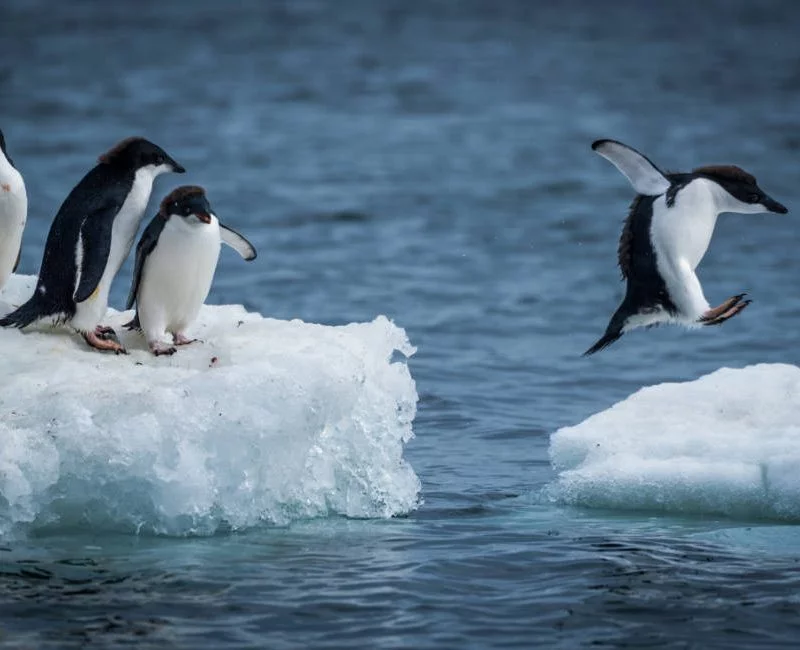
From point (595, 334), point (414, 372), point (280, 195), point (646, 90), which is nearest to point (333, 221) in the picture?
point (280, 195)

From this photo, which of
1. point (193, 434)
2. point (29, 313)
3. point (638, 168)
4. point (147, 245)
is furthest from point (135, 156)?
point (638, 168)

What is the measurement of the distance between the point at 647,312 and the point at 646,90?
29.4 metres

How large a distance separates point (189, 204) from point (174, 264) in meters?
0.24

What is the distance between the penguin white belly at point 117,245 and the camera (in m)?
7.09

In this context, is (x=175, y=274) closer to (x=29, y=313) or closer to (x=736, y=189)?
(x=29, y=313)

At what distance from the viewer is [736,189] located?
766 centimetres

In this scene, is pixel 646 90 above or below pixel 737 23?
below

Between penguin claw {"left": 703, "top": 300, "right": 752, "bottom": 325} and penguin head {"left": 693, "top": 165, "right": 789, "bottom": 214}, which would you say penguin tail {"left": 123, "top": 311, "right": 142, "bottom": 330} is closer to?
penguin claw {"left": 703, "top": 300, "right": 752, "bottom": 325}

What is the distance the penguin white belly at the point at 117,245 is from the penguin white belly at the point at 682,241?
2.12m

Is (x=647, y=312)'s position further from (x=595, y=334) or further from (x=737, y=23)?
(x=737, y=23)

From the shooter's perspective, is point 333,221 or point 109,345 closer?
point 109,345

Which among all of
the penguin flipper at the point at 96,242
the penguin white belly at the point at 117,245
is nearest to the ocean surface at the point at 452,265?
the penguin white belly at the point at 117,245

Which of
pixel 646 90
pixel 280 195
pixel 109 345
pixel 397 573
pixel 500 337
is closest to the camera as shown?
pixel 397 573

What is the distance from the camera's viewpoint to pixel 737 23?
155 feet
